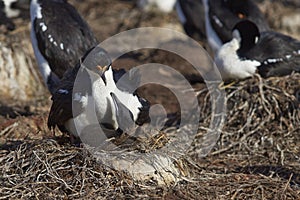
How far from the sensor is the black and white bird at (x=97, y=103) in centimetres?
553

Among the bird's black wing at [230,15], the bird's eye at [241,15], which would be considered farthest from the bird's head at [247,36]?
the bird's eye at [241,15]

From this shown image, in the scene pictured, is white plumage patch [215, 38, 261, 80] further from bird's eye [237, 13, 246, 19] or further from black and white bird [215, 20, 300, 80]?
bird's eye [237, 13, 246, 19]

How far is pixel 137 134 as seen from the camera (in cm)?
579

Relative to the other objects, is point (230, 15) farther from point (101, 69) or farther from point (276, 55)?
point (101, 69)

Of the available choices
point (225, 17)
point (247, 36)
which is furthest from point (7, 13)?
point (247, 36)

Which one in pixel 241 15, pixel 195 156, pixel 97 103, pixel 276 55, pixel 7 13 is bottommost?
pixel 195 156

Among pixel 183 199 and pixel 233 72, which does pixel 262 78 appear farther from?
pixel 183 199

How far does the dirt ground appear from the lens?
524 cm

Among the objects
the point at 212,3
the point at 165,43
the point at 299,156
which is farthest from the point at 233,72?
the point at 165,43

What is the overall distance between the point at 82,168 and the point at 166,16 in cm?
828

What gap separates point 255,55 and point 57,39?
225 cm

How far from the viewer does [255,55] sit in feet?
26.0

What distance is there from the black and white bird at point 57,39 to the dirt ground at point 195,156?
580 millimetres

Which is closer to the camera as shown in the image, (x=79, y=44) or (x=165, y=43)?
(x=79, y=44)
